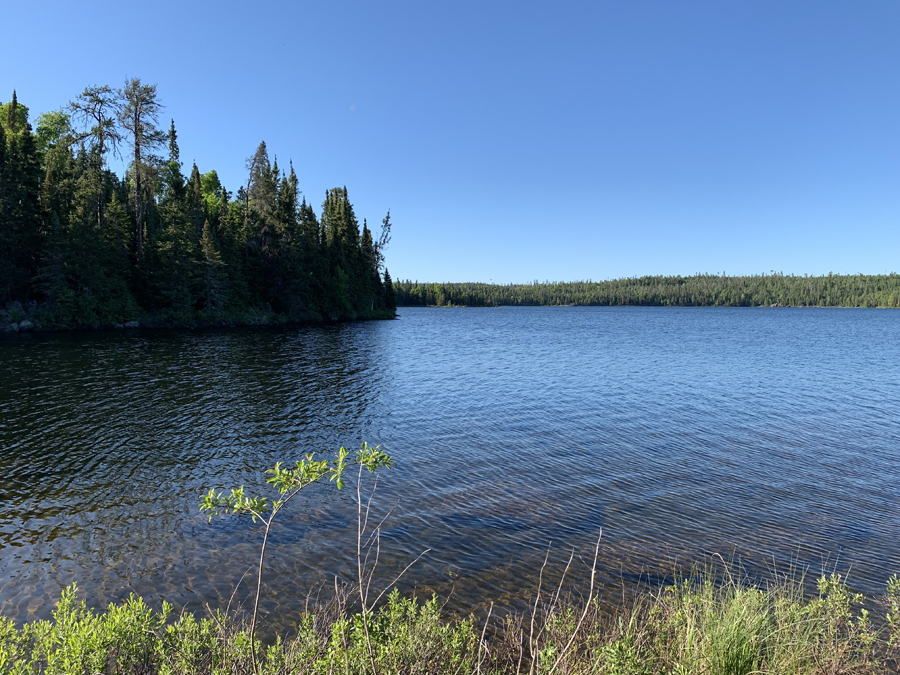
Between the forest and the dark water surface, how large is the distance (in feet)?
69.0

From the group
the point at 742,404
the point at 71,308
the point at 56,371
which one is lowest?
the point at 742,404

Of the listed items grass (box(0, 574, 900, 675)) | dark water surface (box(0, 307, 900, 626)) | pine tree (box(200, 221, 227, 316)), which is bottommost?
dark water surface (box(0, 307, 900, 626))

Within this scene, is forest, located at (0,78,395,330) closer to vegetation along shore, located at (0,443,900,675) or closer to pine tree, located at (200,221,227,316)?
pine tree, located at (200,221,227,316)

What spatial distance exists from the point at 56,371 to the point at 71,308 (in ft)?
83.9

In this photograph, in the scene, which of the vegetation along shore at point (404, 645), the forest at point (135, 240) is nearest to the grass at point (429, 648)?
the vegetation along shore at point (404, 645)

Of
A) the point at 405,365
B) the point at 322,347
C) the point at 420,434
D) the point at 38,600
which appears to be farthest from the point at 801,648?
the point at 322,347

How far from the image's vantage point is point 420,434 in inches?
673

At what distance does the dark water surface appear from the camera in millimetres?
8398

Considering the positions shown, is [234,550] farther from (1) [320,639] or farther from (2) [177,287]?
(2) [177,287]

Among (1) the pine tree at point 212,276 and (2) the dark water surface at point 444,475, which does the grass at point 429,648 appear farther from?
(1) the pine tree at point 212,276

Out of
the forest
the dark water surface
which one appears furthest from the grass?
the forest

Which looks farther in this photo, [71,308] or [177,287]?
[177,287]

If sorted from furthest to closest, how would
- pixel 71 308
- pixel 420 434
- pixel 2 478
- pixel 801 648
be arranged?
pixel 71 308 → pixel 420 434 → pixel 2 478 → pixel 801 648

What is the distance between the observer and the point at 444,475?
13.0 m
